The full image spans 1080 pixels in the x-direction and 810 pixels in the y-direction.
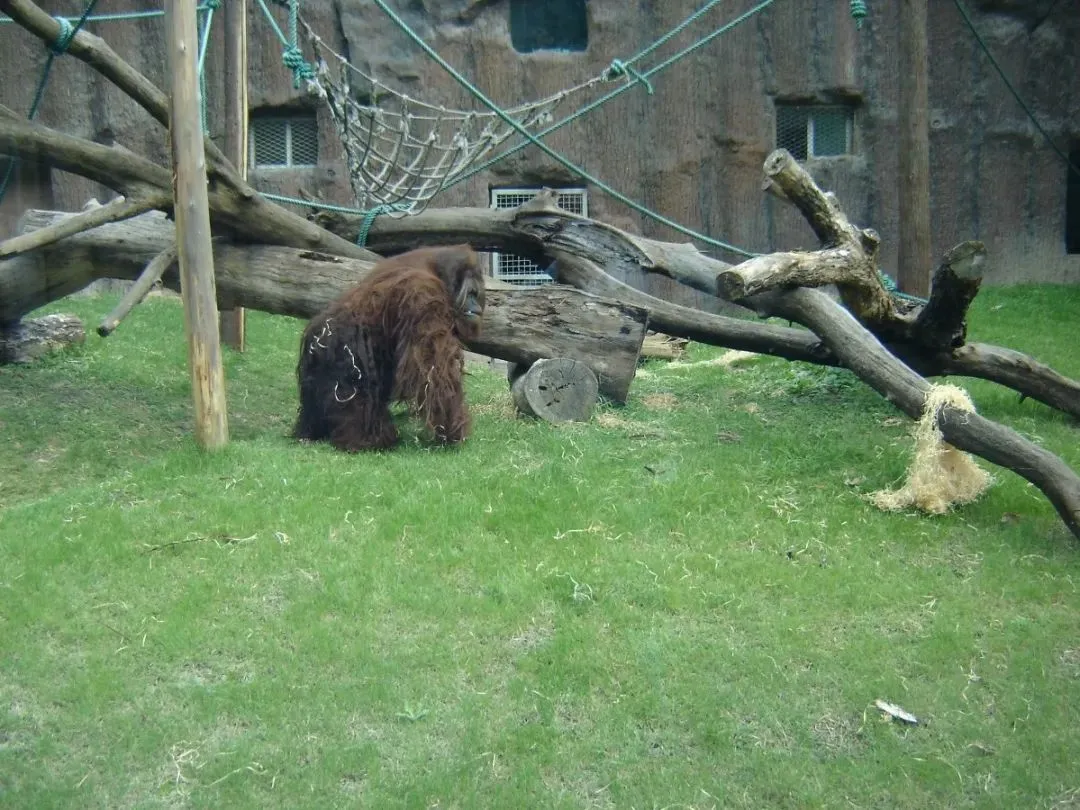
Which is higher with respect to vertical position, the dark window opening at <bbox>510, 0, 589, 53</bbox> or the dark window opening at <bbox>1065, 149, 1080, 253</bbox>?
the dark window opening at <bbox>510, 0, 589, 53</bbox>

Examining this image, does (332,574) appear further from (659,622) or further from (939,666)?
(939,666)

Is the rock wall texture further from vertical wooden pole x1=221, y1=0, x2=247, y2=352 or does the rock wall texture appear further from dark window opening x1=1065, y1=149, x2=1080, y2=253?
vertical wooden pole x1=221, y1=0, x2=247, y2=352

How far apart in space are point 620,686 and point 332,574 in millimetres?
1294

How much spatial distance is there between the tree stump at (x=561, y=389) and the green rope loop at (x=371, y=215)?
Result: 1.89m

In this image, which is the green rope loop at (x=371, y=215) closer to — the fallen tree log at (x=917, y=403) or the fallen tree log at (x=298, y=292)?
the fallen tree log at (x=298, y=292)

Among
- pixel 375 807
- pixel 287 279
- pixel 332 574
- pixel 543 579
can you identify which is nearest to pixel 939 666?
pixel 543 579

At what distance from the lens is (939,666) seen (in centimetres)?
399

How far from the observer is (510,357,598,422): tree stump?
22.1ft

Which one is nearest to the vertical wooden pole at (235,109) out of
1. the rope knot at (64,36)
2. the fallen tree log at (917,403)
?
the rope knot at (64,36)

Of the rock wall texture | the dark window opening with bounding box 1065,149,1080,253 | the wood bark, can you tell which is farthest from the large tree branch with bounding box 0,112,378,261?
the dark window opening with bounding box 1065,149,1080,253

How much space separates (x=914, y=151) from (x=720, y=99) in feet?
12.2

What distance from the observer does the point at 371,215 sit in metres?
8.02

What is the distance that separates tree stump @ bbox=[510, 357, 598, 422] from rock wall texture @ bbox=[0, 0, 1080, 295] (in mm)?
5668

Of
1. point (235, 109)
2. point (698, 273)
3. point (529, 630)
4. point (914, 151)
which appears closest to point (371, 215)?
point (235, 109)
